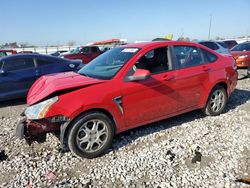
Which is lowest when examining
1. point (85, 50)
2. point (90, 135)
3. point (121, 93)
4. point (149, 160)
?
point (149, 160)

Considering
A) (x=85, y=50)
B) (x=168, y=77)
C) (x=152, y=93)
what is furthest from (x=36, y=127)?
(x=85, y=50)

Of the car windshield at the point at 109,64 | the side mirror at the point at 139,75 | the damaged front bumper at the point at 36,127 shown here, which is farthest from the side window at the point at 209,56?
the damaged front bumper at the point at 36,127

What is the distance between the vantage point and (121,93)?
4074 mm

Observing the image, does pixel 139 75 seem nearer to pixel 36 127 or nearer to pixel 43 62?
pixel 36 127

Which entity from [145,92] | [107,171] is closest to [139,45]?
[145,92]

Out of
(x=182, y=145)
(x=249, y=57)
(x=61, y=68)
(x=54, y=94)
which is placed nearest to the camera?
(x=54, y=94)

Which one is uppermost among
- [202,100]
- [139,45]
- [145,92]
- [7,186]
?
[139,45]

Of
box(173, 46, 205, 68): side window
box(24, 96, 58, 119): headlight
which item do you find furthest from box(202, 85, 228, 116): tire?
box(24, 96, 58, 119): headlight

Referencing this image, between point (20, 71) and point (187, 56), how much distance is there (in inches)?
191

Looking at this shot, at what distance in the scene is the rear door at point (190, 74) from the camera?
480cm

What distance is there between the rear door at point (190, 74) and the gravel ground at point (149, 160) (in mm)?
530

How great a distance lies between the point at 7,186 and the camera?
3322 mm

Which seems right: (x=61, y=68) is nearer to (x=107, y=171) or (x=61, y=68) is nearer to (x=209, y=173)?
(x=107, y=171)

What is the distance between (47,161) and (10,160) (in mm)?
594
